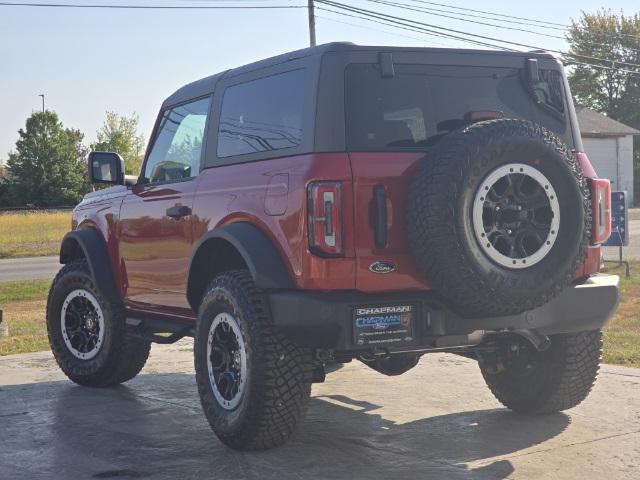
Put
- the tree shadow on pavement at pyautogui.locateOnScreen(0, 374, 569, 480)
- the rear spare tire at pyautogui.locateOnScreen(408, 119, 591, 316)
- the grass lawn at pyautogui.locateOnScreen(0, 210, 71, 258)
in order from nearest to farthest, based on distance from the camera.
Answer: the rear spare tire at pyautogui.locateOnScreen(408, 119, 591, 316), the tree shadow on pavement at pyautogui.locateOnScreen(0, 374, 569, 480), the grass lawn at pyautogui.locateOnScreen(0, 210, 71, 258)

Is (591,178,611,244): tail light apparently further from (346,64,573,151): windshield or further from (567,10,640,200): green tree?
(567,10,640,200): green tree

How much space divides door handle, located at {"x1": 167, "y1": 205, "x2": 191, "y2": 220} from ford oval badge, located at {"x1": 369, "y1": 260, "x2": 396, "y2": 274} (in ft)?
5.16

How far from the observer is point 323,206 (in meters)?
4.72

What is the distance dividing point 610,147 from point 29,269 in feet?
167

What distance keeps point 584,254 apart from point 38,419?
3.47m

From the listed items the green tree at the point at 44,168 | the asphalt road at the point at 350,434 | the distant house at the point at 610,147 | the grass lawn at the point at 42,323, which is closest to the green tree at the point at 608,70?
the distant house at the point at 610,147

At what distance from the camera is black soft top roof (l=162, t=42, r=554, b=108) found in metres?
5.07

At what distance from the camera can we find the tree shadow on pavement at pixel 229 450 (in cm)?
488

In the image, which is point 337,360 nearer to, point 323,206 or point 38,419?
point 323,206

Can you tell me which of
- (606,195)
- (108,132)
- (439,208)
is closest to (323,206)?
(439,208)

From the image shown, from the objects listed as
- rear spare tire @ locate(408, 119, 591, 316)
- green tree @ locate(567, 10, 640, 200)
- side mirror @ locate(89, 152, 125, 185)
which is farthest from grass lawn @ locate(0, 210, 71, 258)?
green tree @ locate(567, 10, 640, 200)

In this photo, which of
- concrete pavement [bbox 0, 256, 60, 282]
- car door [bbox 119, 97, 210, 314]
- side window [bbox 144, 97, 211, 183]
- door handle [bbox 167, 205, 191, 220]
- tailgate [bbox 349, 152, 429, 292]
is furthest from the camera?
concrete pavement [bbox 0, 256, 60, 282]

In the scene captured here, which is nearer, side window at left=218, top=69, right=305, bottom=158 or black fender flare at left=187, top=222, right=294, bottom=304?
black fender flare at left=187, top=222, right=294, bottom=304

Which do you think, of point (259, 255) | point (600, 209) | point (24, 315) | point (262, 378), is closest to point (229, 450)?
point (262, 378)
